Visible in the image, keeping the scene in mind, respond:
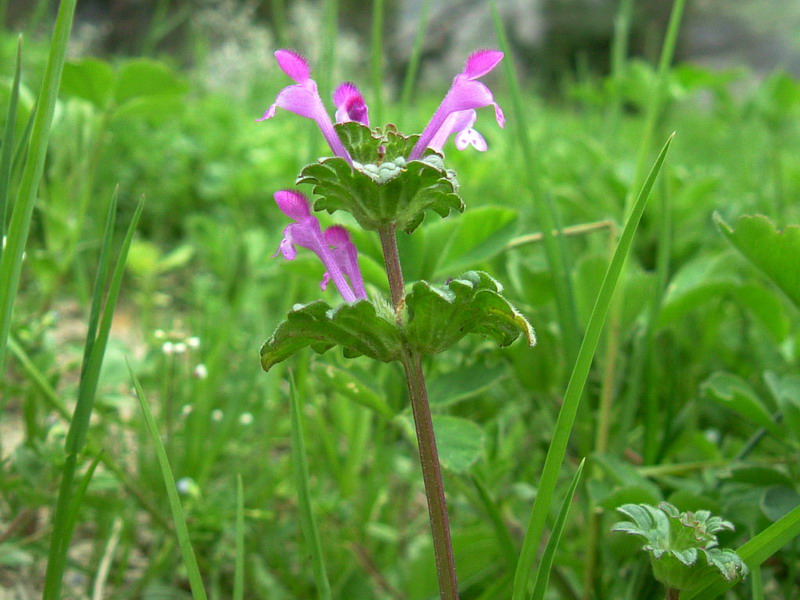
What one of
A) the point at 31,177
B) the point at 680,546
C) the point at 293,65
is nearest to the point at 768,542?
the point at 680,546

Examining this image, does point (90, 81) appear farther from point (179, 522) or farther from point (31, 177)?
point (179, 522)

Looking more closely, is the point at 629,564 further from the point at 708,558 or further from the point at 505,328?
the point at 505,328

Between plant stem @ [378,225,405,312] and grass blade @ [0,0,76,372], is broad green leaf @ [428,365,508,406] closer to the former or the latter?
plant stem @ [378,225,405,312]

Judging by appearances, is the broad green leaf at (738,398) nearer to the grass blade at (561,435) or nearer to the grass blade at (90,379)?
the grass blade at (561,435)

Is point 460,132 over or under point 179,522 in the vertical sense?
over

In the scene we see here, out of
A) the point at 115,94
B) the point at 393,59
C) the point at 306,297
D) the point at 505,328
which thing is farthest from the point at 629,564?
the point at 393,59

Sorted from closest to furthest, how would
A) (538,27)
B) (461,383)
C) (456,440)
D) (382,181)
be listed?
(382,181), (456,440), (461,383), (538,27)
